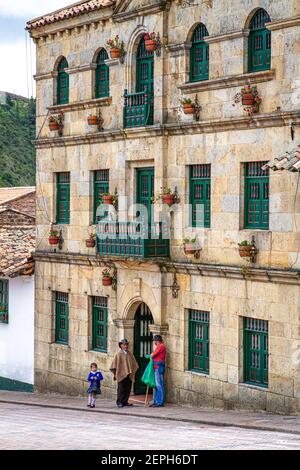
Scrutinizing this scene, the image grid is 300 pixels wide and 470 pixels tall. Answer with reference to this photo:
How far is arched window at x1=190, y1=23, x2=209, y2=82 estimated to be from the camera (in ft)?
99.8

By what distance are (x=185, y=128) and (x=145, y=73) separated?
2.71 metres

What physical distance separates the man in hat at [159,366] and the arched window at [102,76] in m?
6.99

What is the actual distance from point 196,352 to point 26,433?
7350 mm

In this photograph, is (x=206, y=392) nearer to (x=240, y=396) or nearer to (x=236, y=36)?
(x=240, y=396)

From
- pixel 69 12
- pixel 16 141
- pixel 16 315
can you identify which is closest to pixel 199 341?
pixel 16 315

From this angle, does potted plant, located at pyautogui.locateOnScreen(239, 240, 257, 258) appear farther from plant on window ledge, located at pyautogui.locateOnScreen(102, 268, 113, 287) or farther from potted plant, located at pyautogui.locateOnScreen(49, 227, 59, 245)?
potted plant, located at pyautogui.locateOnScreen(49, 227, 59, 245)

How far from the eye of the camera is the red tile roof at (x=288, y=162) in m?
25.8

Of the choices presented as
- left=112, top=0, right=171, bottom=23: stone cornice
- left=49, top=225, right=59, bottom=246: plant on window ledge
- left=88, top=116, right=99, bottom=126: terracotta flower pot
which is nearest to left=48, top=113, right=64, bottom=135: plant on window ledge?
left=88, top=116, right=99, bottom=126: terracotta flower pot

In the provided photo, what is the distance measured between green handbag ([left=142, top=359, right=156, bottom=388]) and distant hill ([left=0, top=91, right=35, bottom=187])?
46540mm

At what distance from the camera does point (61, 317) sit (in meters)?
36.9

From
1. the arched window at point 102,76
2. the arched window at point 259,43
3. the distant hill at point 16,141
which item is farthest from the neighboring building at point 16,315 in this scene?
the distant hill at point 16,141

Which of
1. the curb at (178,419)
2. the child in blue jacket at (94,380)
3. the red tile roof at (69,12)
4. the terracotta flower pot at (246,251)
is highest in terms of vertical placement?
the red tile roof at (69,12)

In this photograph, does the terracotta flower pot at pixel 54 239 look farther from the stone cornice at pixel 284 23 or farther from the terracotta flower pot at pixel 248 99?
the stone cornice at pixel 284 23

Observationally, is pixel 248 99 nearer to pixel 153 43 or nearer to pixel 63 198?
pixel 153 43
